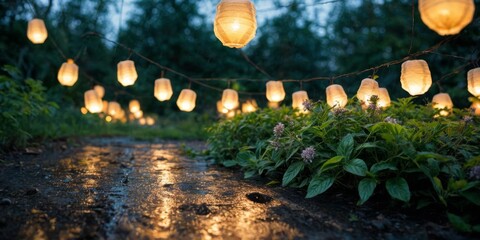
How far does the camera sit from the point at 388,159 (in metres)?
2.12

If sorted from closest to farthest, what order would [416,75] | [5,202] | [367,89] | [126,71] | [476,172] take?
[476,172] → [5,202] → [416,75] → [367,89] → [126,71]

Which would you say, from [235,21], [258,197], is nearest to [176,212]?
[258,197]

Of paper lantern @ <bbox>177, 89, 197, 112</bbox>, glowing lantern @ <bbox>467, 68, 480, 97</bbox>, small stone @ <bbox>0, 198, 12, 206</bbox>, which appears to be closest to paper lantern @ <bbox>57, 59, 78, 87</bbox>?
paper lantern @ <bbox>177, 89, 197, 112</bbox>

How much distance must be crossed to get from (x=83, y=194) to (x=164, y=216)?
91cm

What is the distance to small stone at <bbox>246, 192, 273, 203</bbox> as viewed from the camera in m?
2.29

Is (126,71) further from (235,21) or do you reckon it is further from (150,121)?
(150,121)

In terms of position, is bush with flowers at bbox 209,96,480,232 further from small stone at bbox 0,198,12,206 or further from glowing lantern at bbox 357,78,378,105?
small stone at bbox 0,198,12,206

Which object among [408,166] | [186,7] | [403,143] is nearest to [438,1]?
[403,143]

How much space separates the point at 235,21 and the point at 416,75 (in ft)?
6.26

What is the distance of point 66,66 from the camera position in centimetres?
539

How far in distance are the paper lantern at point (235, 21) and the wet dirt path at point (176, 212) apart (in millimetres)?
1439

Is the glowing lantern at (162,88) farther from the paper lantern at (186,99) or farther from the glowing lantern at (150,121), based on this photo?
the glowing lantern at (150,121)

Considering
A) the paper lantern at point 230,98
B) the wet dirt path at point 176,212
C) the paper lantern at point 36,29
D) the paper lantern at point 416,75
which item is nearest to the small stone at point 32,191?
the wet dirt path at point 176,212

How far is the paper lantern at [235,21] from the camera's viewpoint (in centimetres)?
284
